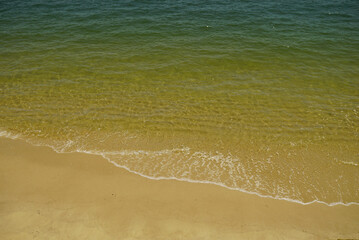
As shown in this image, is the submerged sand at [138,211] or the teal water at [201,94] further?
the teal water at [201,94]

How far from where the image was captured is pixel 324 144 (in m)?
7.64

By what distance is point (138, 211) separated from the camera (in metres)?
5.70

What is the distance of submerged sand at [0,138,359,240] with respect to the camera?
5.29m

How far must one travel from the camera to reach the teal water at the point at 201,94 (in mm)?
7000

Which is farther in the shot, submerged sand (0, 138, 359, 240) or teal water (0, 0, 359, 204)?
teal water (0, 0, 359, 204)

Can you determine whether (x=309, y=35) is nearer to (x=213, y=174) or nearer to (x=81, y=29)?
(x=213, y=174)

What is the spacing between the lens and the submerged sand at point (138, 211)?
17.3ft

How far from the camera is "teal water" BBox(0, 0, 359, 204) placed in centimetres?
700

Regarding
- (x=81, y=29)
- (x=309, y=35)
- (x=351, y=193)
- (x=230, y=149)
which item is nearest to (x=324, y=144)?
(x=351, y=193)

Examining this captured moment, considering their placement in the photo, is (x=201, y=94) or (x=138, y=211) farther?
(x=201, y=94)

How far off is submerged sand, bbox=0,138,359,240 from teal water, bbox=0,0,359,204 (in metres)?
0.47

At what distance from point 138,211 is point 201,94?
5.68 meters

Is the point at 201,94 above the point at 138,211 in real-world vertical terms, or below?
above

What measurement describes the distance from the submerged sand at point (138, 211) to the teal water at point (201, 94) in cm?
47
